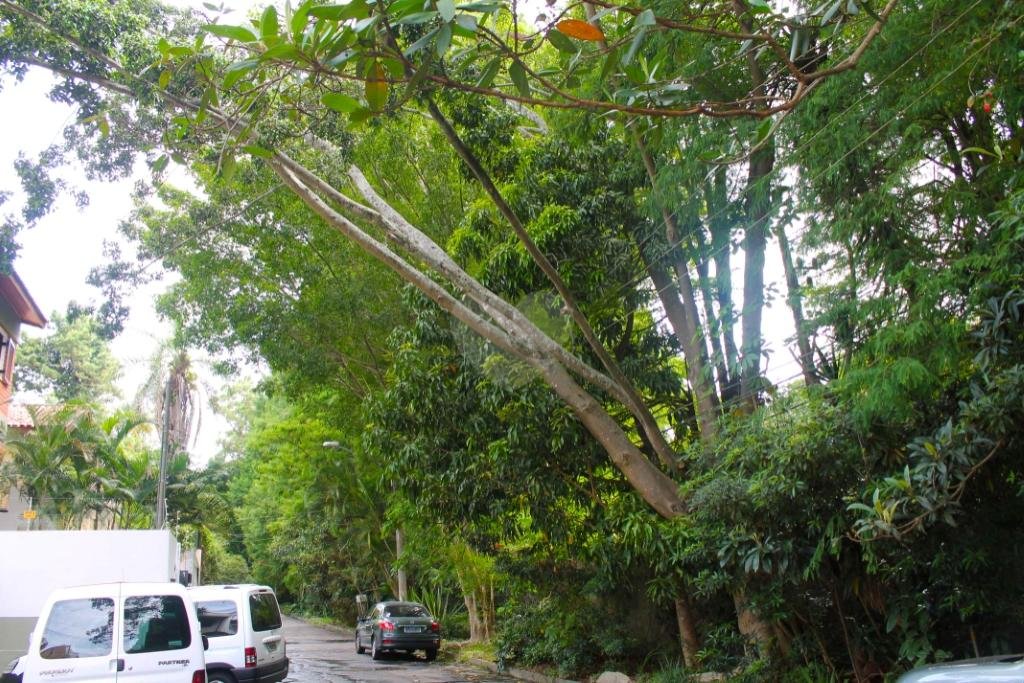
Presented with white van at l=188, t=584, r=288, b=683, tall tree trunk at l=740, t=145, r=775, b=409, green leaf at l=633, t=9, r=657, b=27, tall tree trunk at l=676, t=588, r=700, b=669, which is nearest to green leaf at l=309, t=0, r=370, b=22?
green leaf at l=633, t=9, r=657, b=27

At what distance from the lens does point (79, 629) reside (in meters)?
8.37

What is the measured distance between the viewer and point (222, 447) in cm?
6312

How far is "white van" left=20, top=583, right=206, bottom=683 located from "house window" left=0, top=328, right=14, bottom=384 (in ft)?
61.9

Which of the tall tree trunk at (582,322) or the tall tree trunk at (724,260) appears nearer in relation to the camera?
the tall tree trunk at (582,322)

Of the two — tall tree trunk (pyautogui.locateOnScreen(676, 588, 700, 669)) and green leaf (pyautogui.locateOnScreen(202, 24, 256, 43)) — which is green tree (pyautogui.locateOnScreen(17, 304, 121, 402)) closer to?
tall tree trunk (pyautogui.locateOnScreen(676, 588, 700, 669))

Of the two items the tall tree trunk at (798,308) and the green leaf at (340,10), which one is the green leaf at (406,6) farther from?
the tall tree trunk at (798,308)

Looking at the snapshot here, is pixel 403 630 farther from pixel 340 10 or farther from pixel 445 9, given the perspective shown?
pixel 445 9

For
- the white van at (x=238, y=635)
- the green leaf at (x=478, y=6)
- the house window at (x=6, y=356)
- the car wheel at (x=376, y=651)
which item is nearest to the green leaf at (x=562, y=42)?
the green leaf at (x=478, y=6)

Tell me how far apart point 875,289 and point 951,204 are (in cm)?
112

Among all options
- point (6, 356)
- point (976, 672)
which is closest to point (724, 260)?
point (976, 672)

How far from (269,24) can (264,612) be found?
10.0m

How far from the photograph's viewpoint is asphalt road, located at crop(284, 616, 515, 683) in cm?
1689

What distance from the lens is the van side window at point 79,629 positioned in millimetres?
8164

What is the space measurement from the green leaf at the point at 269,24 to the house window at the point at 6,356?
23.3m
